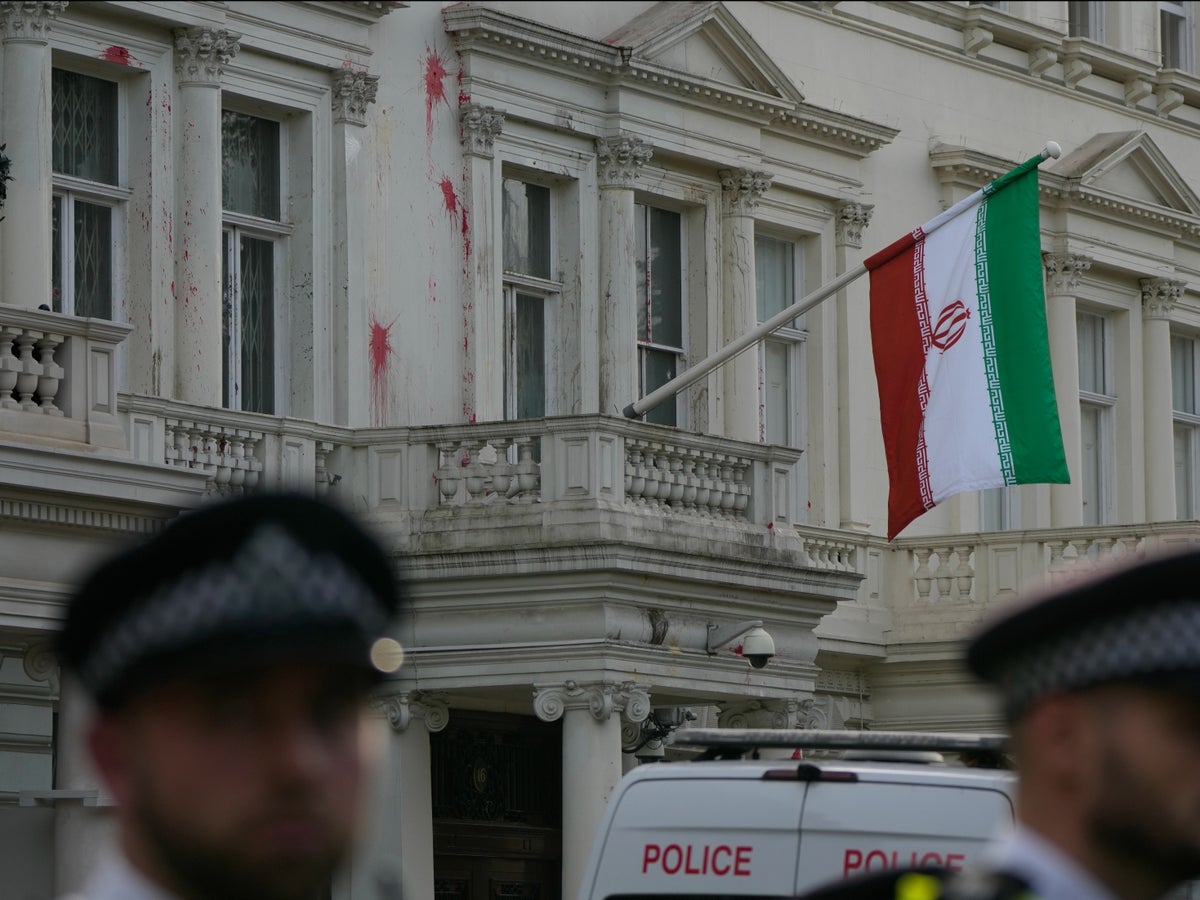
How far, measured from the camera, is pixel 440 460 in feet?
61.6

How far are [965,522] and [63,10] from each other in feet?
36.2

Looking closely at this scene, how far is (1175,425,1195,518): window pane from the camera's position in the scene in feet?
97.2

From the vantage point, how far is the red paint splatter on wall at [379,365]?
68.9ft

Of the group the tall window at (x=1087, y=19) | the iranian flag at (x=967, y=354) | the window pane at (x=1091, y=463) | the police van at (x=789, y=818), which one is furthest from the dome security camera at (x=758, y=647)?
the tall window at (x=1087, y=19)

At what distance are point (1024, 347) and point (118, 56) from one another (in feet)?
21.8

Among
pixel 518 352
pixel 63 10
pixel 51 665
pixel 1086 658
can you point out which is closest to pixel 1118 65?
pixel 518 352

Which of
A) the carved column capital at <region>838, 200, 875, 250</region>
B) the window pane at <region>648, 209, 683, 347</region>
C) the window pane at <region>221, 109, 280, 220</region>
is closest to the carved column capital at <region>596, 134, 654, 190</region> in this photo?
the window pane at <region>648, 209, 683, 347</region>

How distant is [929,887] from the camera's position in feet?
11.0

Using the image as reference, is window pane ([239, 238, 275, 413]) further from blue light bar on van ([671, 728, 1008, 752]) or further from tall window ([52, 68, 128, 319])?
blue light bar on van ([671, 728, 1008, 752])

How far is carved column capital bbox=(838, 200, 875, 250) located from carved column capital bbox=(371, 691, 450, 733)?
8.32 metres

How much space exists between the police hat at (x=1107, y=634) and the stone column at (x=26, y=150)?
52.2 ft

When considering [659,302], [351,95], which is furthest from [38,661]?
[659,302]

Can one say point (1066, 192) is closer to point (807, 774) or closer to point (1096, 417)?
point (1096, 417)

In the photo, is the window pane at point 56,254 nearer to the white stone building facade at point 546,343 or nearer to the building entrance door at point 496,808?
the white stone building facade at point 546,343
